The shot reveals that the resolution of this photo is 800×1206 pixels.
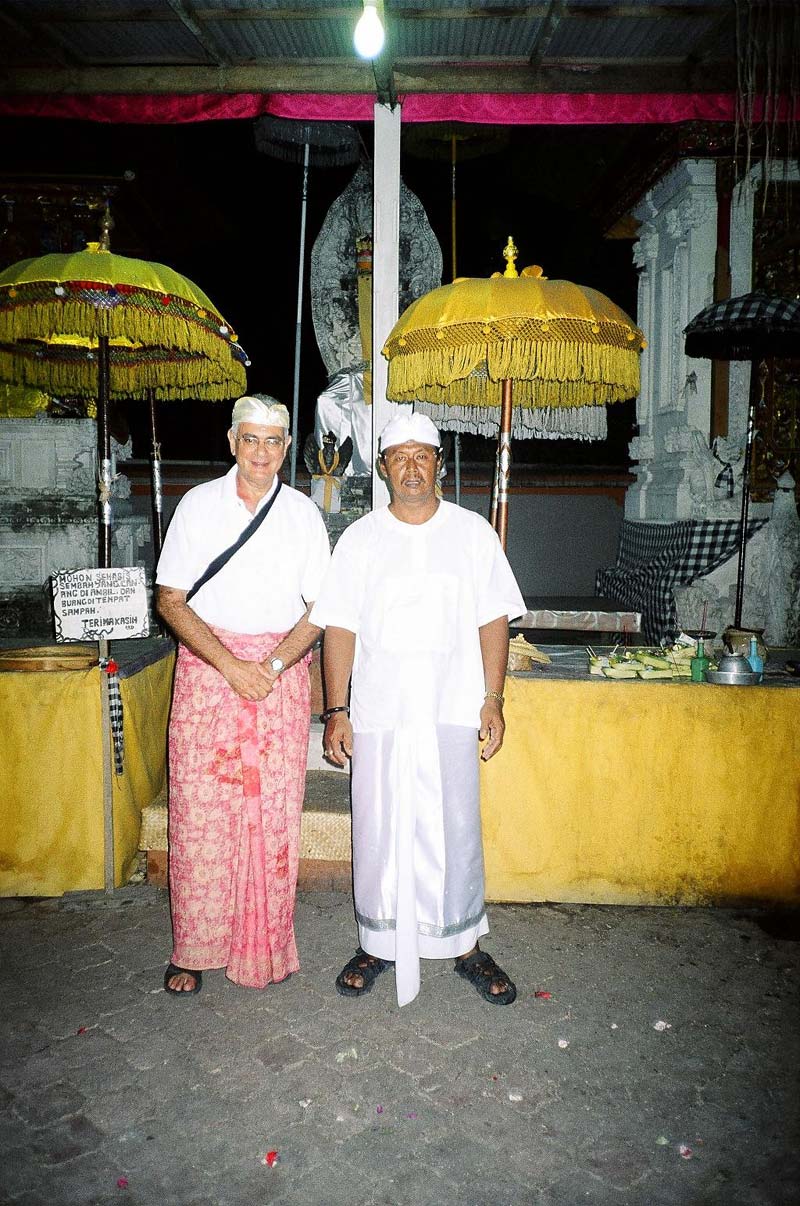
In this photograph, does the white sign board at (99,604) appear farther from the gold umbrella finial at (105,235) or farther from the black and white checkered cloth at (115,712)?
the gold umbrella finial at (105,235)

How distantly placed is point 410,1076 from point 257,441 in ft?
7.53

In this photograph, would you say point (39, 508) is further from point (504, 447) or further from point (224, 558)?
point (224, 558)

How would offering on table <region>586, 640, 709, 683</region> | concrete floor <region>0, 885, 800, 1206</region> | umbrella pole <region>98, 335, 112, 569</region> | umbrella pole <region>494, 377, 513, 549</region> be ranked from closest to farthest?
concrete floor <region>0, 885, 800, 1206</region>, offering on table <region>586, 640, 709, 683</region>, umbrella pole <region>494, 377, 513, 549</region>, umbrella pole <region>98, 335, 112, 569</region>

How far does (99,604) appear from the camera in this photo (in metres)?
3.57

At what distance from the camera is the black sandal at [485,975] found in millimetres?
2967

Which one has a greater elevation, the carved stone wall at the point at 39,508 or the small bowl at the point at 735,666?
the carved stone wall at the point at 39,508

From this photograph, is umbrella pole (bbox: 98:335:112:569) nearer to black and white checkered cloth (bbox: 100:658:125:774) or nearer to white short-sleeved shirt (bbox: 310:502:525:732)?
black and white checkered cloth (bbox: 100:658:125:774)

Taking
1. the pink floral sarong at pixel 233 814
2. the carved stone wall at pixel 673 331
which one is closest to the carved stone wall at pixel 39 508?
the pink floral sarong at pixel 233 814

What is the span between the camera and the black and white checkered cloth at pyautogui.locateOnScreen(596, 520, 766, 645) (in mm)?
7281

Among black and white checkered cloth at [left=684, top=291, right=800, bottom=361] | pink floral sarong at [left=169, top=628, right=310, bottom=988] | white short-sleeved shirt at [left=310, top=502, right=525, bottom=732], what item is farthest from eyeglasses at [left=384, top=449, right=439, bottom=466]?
black and white checkered cloth at [left=684, top=291, right=800, bottom=361]

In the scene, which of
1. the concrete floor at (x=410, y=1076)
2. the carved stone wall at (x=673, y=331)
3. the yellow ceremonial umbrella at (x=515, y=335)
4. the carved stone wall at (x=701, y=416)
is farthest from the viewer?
the carved stone wall at (x=673, y=331)

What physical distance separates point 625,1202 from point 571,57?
6.06m

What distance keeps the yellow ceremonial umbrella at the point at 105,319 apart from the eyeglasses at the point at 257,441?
55.8 inches

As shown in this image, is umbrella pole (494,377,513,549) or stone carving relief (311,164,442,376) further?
stone carving relief (311,164,442,376)
